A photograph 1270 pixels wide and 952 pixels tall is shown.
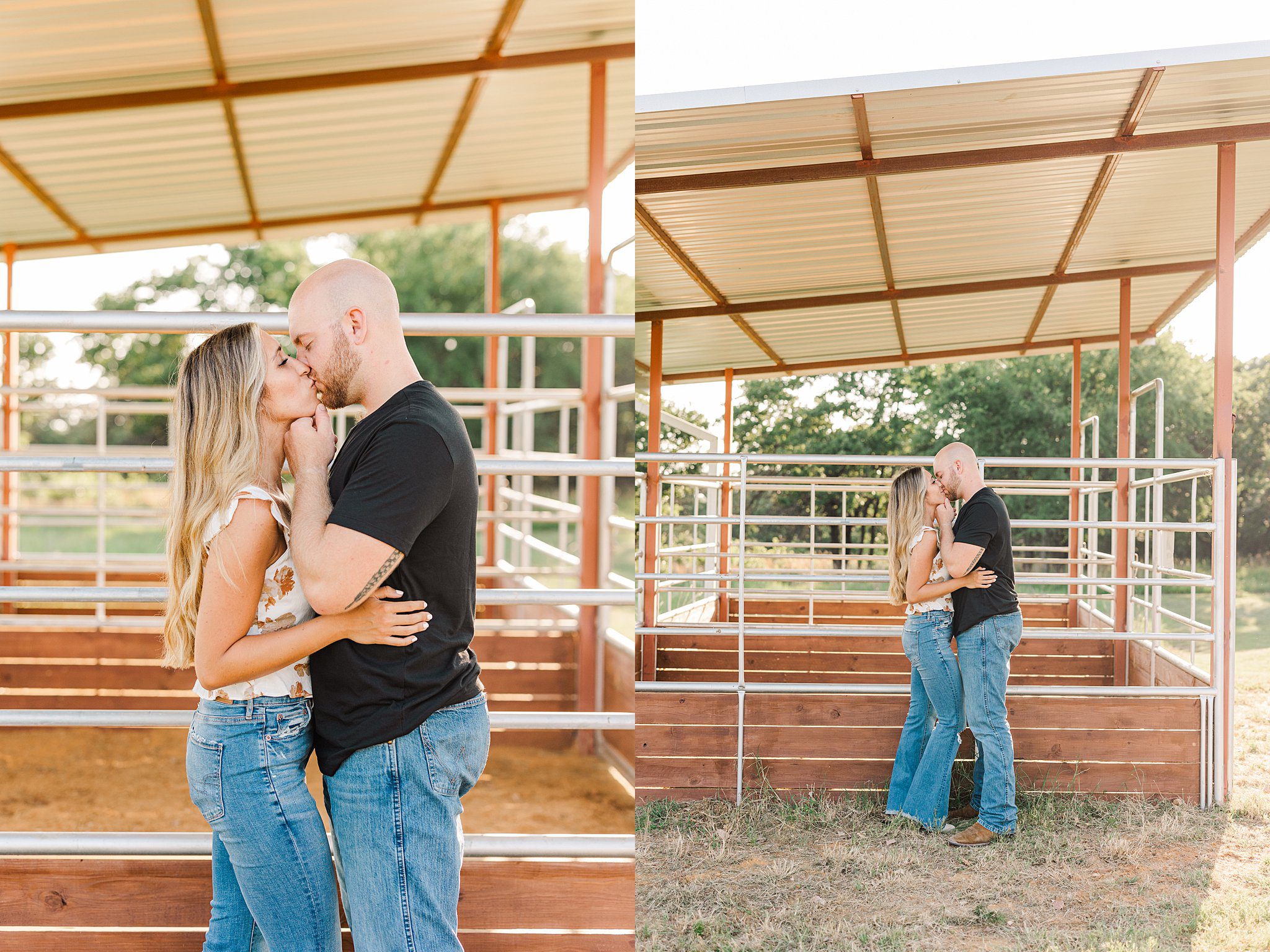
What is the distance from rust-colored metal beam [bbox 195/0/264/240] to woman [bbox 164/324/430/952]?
3.19 metres

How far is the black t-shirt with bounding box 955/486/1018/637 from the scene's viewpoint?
325 cm

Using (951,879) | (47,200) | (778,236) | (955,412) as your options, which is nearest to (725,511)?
(778,236)

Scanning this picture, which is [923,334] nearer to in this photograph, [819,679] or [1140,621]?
[1140,621]

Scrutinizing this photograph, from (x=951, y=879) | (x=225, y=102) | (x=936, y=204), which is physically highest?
(x=225, y=102)

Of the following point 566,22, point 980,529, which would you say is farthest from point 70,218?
point 980,529

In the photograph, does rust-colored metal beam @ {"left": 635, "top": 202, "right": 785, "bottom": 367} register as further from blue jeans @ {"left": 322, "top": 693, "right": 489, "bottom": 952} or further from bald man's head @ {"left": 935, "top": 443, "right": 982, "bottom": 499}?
blue jeans @ {"left": 322, "top": 693, "right": 489, "bottom": 952}

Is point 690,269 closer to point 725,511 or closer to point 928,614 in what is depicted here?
point 725,511

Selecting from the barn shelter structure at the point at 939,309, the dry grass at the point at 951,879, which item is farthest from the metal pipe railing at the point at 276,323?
the dry grass at the point at 951,879

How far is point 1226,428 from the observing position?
3.94m

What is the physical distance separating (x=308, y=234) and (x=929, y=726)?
584 cm

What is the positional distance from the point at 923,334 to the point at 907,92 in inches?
197

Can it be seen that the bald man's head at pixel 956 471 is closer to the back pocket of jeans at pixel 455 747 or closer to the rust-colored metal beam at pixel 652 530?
the rust-colored metal beam at pixel 652 530

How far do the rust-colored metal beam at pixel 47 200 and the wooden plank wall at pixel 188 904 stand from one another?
15.5 feet

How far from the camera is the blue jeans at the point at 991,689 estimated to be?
3.34 m
